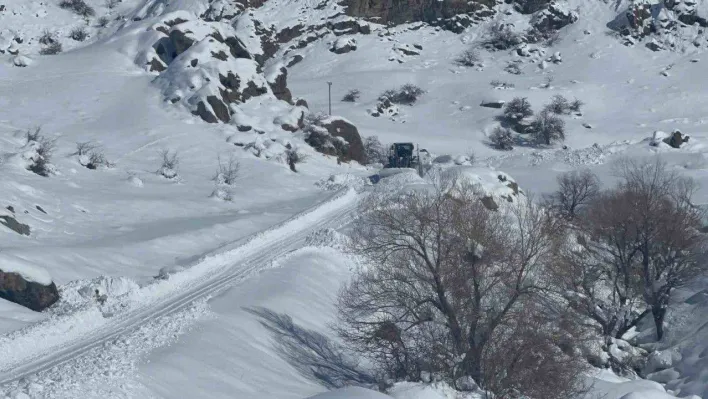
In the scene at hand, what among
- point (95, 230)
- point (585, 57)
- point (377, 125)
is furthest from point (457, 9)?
point (95, 230)

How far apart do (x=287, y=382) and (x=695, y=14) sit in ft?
312

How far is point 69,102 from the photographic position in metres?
63.8

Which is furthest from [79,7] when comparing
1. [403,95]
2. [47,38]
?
[403,95]

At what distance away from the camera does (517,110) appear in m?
80.9

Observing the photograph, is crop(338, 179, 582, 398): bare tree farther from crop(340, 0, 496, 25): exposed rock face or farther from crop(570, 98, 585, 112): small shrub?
crop(340, 0, 496, 25): exposed rock face

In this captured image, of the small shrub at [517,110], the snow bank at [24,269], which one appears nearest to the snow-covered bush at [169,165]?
the snow bank at [24,269]

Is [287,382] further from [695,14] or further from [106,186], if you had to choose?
[695,14]

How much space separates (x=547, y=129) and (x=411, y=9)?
39192 mm

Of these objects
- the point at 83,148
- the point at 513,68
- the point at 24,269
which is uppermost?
the point at 24,269

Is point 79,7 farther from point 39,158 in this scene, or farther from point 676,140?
point 676,140

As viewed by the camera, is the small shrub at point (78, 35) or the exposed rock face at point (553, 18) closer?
the small shrub at point (78, 35)

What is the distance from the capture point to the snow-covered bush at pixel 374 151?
66.1 metres

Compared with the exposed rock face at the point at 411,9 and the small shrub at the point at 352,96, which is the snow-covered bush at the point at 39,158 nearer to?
the small shrub at the point at 352,96

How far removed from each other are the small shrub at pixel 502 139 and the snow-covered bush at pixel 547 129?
7.41 ft
